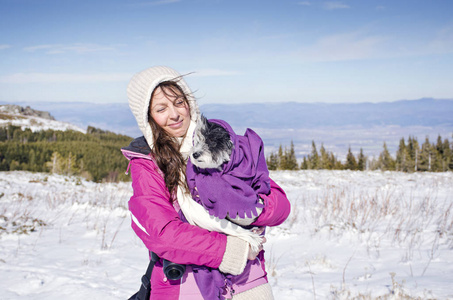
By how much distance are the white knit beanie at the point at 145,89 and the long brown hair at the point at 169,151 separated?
4 cm

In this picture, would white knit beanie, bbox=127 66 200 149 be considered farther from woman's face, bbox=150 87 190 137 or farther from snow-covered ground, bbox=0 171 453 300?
snow-covered ground, bbox=0 171 453 300

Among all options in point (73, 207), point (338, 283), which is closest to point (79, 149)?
point (73, 207)

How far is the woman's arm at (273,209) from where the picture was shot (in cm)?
191

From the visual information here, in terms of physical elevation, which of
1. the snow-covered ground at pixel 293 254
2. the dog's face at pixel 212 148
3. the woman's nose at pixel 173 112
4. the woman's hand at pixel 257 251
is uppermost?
the woman's nose at pixel 173 112

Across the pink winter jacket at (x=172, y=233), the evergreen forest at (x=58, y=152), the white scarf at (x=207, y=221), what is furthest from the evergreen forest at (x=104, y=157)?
the white scarf at (x=207, y=221)

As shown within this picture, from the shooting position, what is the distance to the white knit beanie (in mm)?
2008

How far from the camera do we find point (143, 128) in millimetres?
2088

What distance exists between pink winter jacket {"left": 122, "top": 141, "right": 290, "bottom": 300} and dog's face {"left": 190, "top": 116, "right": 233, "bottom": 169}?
0.32 meters

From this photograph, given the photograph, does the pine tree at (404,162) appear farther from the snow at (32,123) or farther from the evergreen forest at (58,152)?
the snow at (32,123)

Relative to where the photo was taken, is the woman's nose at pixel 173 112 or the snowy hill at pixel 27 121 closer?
the woman's nose at pixel 173 112

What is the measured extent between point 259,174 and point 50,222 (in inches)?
252

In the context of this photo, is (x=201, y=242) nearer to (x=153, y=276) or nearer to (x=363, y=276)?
(x=153, y=276)

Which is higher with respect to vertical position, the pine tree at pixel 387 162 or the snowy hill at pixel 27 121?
the snowy hill at pixel 27 121

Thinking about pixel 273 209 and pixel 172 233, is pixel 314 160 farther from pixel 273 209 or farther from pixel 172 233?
pixel 172 233
